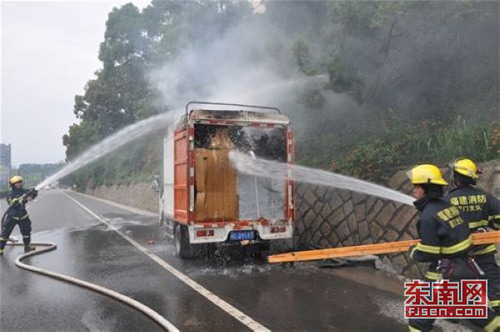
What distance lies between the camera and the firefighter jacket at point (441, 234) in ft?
10.0

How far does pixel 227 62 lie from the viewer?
15.6m

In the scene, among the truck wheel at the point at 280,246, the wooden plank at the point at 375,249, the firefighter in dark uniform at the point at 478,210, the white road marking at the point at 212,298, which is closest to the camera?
the wooden plank at the point at 375,249

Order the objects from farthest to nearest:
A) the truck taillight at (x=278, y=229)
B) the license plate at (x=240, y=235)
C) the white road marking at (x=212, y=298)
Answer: the truck taillight at (x=278, y=229) < the license plate at (x=240, y=235) < the white road marking at (x=212, y=298)

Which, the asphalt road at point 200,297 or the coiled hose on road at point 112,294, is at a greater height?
the coiled hose on road at point 112,294

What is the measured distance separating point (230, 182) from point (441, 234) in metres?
4.78

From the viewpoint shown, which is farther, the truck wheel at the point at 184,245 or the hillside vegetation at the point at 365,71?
the truck wheel at the point at 184,245

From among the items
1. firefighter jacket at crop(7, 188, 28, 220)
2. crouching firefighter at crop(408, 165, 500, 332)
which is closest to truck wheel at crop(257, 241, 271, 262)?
crouching firefighter at crop(408, 165, 500, 332)

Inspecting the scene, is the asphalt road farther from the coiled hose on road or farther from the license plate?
the license plate

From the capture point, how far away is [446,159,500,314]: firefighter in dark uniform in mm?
3346

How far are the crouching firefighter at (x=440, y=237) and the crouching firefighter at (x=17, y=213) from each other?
859cm

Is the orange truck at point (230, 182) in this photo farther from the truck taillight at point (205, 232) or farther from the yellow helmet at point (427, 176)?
the yellow helmet at point (427, 176)

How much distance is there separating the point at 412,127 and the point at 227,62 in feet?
29.6

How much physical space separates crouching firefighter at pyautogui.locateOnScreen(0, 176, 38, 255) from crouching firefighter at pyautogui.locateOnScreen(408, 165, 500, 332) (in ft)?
28.2

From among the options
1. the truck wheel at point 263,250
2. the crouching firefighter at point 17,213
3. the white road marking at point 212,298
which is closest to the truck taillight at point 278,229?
the truck wheel at point 263,250
